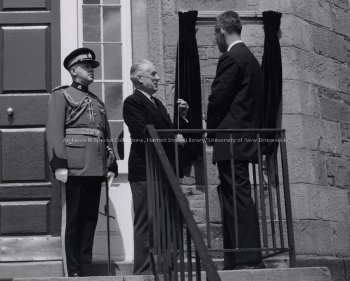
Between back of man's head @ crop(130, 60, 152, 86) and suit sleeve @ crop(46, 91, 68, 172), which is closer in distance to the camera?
suit sleeve @ crop(46, 91, 68, 172)

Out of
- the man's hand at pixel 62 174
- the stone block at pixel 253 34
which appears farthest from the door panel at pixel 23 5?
the man's hand at pixel 62 174

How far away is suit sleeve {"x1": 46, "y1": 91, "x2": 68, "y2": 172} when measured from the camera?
6289mm

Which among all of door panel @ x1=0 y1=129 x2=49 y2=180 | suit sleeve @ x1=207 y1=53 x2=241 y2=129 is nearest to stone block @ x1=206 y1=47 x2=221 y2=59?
suit sleeve @ x1=207 y1=53 x2=241 y2=129

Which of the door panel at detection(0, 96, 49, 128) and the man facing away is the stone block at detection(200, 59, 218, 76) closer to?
the man facing away

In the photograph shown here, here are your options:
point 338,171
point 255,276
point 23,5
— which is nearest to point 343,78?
point 338,171

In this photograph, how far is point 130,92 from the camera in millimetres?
7598

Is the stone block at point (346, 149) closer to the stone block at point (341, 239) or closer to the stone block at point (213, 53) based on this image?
the stone block at point (341, 239)

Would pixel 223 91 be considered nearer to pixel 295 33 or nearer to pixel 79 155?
pixel 79 155

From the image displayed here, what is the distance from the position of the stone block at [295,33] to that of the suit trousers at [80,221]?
2.51 metres

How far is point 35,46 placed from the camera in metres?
7.67

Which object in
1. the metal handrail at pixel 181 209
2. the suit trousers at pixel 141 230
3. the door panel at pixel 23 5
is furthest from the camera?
the door panel at pixel 23 5

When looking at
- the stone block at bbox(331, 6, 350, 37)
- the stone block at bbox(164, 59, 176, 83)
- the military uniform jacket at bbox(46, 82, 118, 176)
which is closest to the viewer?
the military uniform jacket at bbox(46, 82, 118, 176)

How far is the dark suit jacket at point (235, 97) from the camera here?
6160 millimetres

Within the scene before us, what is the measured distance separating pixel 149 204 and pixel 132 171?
78 cm
